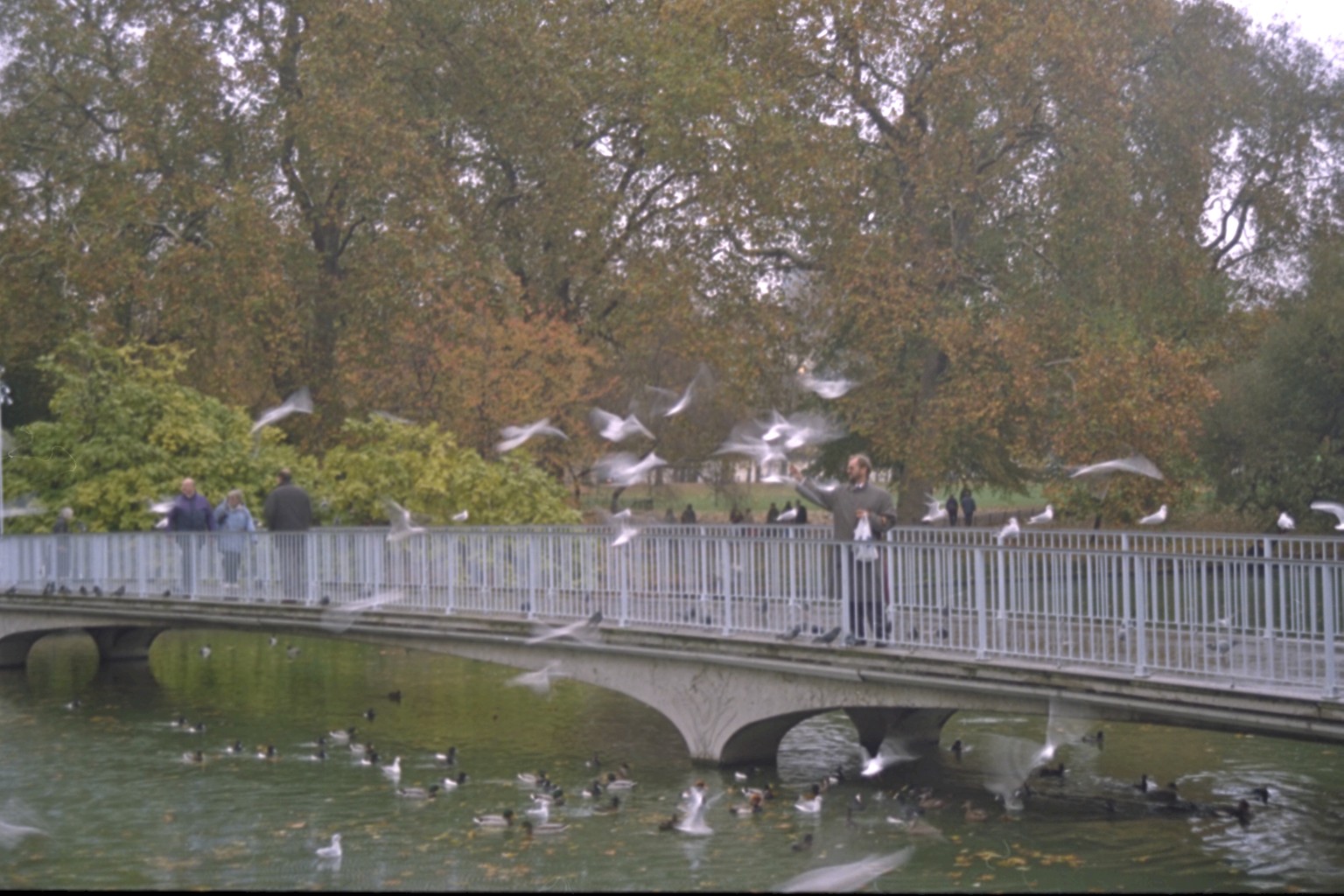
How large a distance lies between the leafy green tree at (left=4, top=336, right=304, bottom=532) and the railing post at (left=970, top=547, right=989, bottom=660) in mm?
Answer: 15329

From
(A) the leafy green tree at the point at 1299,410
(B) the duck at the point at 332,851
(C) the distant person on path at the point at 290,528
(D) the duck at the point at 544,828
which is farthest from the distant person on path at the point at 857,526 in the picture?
(A) the leafy green tree at the point at 1299,410

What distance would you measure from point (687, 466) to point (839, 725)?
95.3 ft

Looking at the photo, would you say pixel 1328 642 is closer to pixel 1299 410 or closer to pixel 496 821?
pixel 496 821

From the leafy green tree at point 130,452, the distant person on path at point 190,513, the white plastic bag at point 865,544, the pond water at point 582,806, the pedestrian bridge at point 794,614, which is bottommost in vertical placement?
the pond water at point 582,806

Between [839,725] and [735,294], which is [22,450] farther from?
[839,725]

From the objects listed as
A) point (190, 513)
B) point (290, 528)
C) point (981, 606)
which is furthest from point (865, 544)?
point (190, 513)

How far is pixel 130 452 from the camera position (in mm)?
27516

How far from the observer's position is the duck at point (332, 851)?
13727 millimetres

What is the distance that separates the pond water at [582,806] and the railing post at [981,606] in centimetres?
148

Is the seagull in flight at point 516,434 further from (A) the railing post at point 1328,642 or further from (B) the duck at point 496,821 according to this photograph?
(A) the railing post at point 1328,642

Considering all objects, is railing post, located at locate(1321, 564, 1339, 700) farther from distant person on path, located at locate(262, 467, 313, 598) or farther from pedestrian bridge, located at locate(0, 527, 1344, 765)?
distant person on path, located at locate(262, 467, 313, 598)

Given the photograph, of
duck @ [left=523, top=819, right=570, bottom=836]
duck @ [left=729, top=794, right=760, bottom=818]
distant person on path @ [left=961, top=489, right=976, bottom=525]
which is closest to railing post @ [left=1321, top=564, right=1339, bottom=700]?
duck @ [left=729, top=794, right=760, bottom=818]

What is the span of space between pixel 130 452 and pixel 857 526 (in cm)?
1564

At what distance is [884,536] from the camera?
16.0 metres
